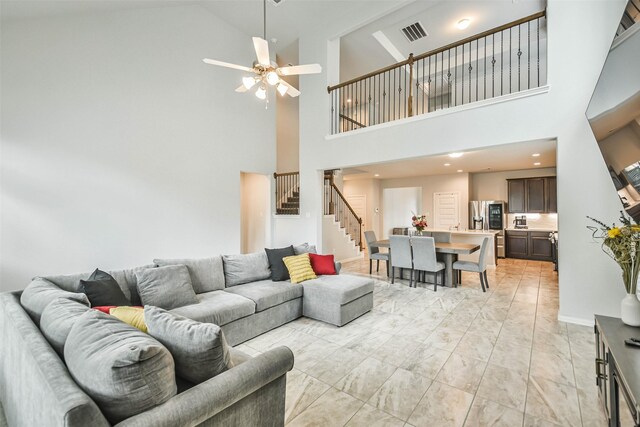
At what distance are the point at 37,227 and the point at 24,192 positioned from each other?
505 millimetres

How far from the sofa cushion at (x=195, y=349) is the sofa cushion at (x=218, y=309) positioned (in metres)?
1.30

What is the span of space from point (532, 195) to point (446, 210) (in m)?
2.11

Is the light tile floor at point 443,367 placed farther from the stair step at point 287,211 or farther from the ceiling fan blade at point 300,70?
the stair step at point 287,211

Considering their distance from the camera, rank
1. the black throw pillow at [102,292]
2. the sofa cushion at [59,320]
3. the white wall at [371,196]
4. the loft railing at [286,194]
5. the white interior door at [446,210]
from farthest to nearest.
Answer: the white wall at [371,196] → the white interior door at [446,210] → the loft railing at [286,194] → the black throw pillow at [102,292] → the sofa cushion at [59,320]

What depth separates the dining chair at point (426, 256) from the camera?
15.5ft

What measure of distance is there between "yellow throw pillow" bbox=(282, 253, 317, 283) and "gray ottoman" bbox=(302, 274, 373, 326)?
9cm

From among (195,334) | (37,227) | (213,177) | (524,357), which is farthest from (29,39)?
(524,357)

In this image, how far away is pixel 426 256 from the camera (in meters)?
4.81

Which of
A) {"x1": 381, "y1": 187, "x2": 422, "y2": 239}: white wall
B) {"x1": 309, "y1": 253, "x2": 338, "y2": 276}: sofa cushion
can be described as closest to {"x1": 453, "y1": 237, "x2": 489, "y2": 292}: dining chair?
{"x1": 309, "y1": 253, "x2": 338, "y2": 276}: sofa cushion

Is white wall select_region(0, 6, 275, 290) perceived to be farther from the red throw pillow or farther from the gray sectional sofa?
the red throw pillow

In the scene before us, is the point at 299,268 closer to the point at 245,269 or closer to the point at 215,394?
the point at 245,269

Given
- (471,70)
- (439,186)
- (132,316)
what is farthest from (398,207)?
(132,316)

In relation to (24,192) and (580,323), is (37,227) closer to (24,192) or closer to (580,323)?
(24,192)

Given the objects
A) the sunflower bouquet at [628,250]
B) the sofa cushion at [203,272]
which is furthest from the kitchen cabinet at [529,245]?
the sofa cushion at [203,272]
